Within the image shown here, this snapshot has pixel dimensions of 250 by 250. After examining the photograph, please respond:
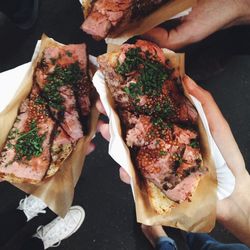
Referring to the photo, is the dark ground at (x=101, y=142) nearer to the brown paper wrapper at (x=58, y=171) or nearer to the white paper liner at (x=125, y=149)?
the brown paper wrapper at (x=58, y=171)

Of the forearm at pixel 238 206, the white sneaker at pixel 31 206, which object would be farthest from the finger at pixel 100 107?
the white sneaker at pixel 31 206

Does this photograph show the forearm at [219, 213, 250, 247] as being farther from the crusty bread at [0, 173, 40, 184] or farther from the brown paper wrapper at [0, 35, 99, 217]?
the crusty bread at [0, 173, 40, 184]

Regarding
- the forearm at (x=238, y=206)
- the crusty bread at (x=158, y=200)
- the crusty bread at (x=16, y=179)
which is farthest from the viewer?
the forearm at (x=238, y=206)

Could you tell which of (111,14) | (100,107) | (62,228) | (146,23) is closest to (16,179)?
(100,107)

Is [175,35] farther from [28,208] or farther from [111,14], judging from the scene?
[28,208]

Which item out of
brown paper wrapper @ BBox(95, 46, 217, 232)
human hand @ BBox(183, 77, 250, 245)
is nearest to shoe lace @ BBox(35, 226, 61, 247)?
brown paper wrapper @ BBox(95, 46, 217, 232)

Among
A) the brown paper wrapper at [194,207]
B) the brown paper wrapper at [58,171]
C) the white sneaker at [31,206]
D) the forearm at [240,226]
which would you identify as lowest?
the forearm at [240,226]
